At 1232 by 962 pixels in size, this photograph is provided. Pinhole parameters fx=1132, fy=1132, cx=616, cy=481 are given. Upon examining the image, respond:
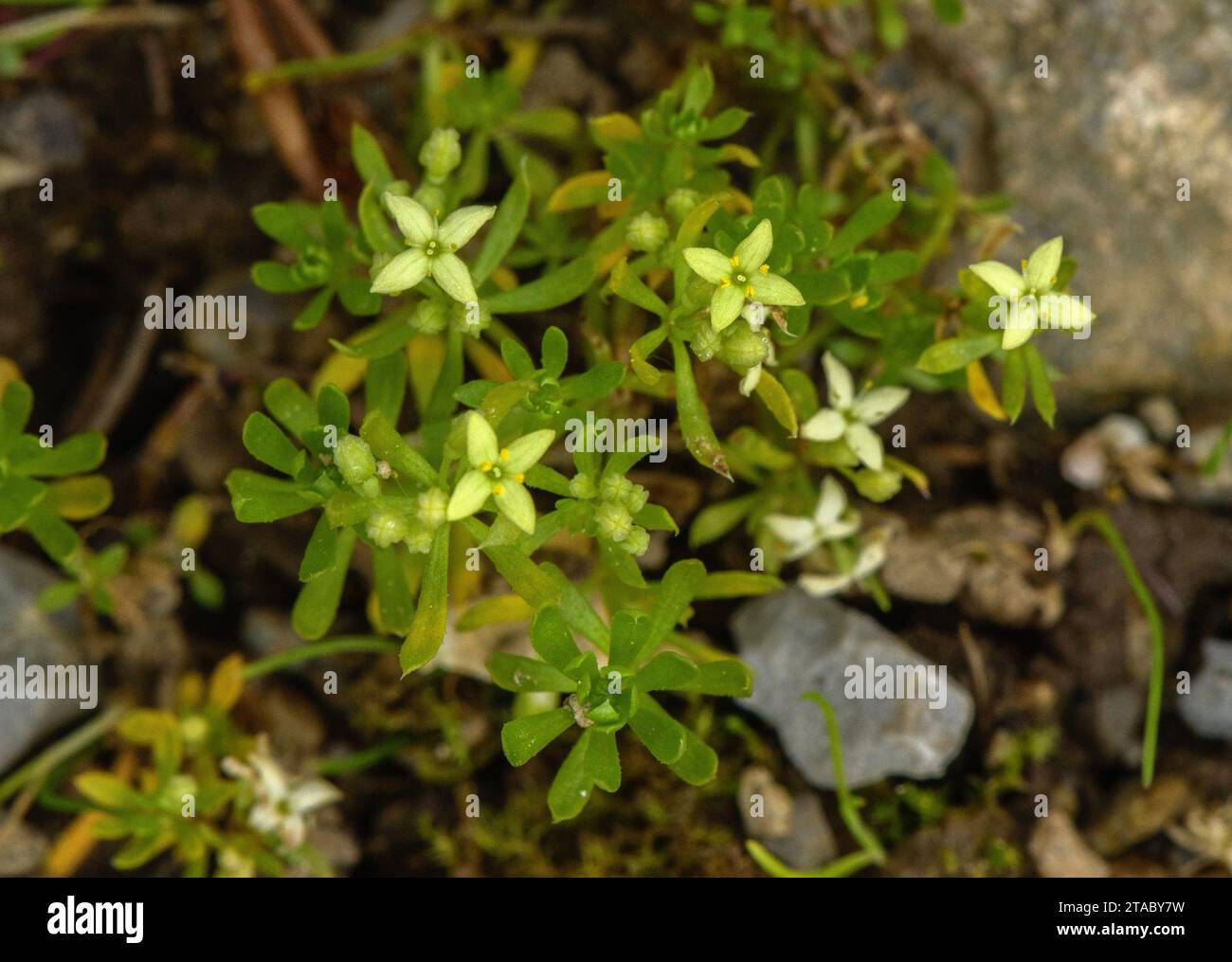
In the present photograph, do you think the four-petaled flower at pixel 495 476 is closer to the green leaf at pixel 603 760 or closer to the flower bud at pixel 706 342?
the flower bud at pixel 706 342

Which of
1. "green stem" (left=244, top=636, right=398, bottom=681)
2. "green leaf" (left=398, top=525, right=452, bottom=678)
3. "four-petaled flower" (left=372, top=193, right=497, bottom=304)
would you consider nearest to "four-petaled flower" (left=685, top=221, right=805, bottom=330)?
"four-petaled flower" (left=372, top=193, right=497, bottom=304)

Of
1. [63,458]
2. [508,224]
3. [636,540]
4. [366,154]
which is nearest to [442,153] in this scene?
[508,224]

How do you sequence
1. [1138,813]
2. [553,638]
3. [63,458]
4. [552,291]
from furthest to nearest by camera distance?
1. [1138,813]
2. [63,458]
3. [552,291]
4. [553,638]

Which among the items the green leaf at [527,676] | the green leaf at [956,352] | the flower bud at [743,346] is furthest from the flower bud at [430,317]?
the green leaf at [956,352]

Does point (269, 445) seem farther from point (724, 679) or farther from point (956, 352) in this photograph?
point (956, 352)
